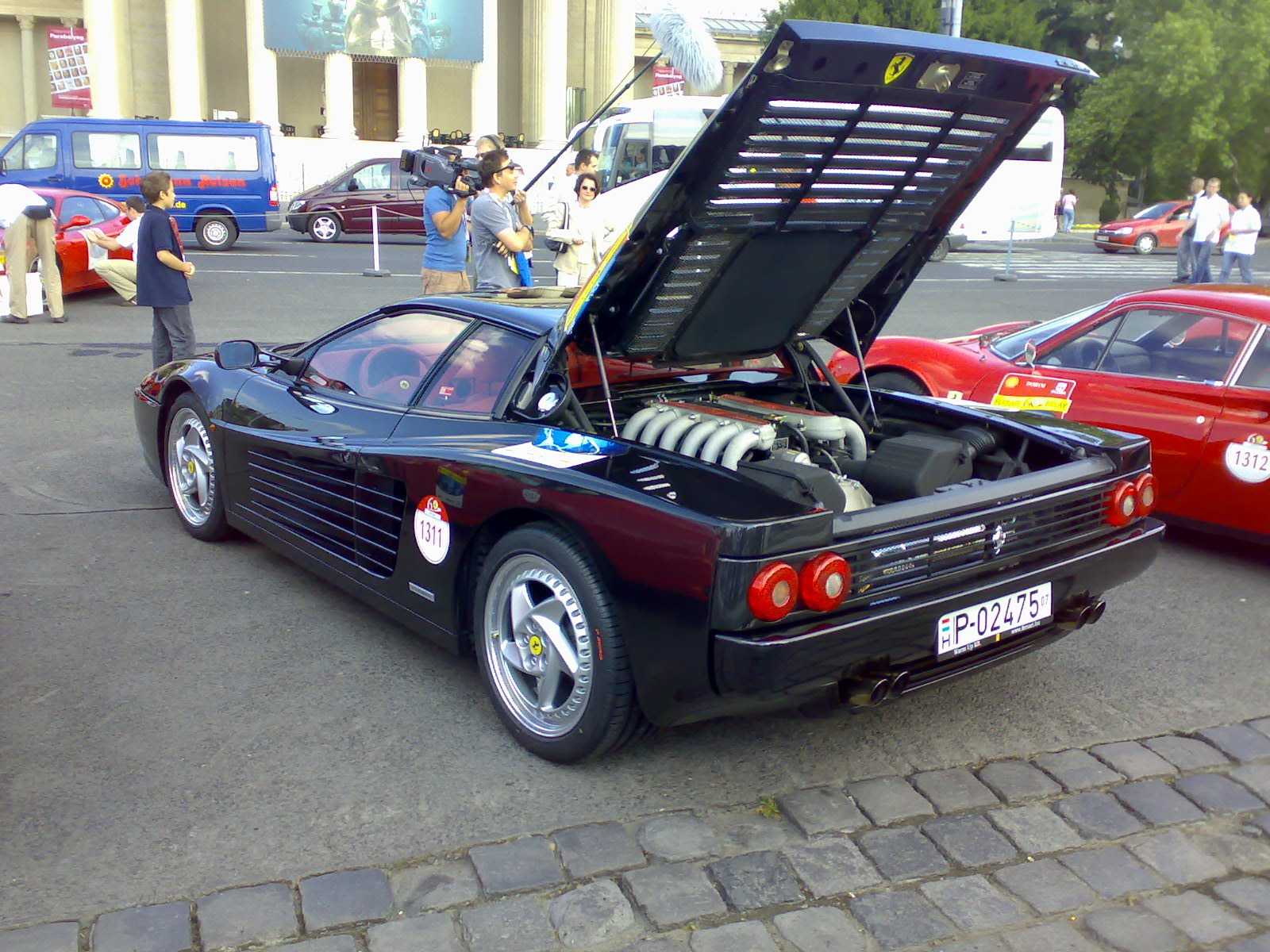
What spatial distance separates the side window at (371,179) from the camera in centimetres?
2483

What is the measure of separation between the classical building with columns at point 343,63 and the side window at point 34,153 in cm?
1404

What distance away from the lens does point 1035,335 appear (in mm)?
6547

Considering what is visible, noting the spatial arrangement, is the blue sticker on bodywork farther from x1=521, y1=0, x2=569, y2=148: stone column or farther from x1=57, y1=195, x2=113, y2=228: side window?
x1=521, y1=0, x2=569, y2=148: stone column

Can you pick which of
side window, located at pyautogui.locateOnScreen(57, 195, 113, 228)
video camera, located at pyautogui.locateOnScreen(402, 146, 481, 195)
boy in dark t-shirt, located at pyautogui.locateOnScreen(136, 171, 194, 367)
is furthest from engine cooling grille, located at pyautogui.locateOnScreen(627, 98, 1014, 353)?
side window, located at pyautogui.locateOnScreen(57, 195, 113, 228)

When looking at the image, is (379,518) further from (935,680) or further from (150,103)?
(150,103)

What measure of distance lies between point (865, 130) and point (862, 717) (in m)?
1.87

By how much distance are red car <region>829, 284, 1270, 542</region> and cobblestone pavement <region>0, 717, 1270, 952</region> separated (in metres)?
2.18

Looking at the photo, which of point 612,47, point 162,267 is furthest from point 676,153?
point 612,47

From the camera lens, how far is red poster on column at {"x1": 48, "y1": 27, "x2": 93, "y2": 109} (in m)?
39.4

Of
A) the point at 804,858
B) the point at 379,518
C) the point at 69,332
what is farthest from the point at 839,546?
the point at 69,332

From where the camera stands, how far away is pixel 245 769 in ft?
11.1

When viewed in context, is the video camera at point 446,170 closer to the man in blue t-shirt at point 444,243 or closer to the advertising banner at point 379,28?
the man in blue t-shirt at point 444,243

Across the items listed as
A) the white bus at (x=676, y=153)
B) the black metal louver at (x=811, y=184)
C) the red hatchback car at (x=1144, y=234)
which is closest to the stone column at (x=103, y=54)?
the white bus at (x=676, y=153)

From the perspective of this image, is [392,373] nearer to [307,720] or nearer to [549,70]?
[307,720]
